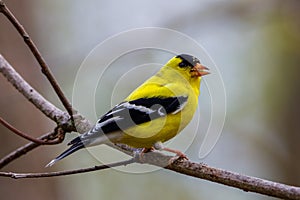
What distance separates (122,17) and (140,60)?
1660 mm

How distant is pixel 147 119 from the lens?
2479 mm

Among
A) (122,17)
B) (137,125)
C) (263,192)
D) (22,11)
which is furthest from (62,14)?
(263,192)

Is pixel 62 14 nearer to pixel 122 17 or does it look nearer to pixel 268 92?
pixel 122 17

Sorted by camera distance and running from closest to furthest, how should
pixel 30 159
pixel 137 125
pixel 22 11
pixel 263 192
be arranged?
1. pixel 263 192
2. pixel 137 125
3. pixel 30 159
4. pixel 22 11

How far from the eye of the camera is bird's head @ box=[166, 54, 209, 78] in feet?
9.57

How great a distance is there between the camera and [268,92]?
→ 588 cm

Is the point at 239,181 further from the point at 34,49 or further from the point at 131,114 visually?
the point at 34,49

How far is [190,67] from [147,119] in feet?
2.00

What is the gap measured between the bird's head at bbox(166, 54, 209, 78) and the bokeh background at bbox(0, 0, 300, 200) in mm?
1386

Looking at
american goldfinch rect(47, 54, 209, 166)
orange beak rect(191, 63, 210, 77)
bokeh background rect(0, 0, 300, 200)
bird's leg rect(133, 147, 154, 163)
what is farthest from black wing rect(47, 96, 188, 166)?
bokeh background rect(0, 0, 300, 200)

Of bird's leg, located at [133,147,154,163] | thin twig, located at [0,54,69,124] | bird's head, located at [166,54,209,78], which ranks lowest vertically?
bird's leg, located at [133,147,154,163]

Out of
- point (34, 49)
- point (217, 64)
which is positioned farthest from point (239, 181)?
point (217, 64)

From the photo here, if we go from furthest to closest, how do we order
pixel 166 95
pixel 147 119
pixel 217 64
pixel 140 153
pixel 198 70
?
pixel 217 64 < pixel 198 70 < pixel 166 95 < pixel 147 119 < pixel 140 153

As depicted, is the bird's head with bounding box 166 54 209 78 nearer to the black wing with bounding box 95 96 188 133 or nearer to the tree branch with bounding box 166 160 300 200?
the black wing with bounding box 95 96 188 133
